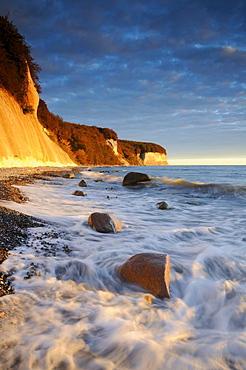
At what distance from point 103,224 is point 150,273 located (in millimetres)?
1806

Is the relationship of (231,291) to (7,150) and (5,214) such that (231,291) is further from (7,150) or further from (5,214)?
(7,150)

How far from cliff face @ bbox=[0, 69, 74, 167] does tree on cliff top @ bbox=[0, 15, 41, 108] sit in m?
0.63

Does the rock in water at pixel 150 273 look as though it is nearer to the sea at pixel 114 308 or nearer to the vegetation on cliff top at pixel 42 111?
the sea at pixel 114 308

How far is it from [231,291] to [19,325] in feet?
6.31

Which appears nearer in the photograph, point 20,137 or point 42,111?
point 20,137

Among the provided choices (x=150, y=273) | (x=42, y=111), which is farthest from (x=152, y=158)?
(x=150, y=273)

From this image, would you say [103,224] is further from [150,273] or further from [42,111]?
[42,111]

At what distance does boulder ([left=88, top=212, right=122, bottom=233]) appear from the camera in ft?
11.8

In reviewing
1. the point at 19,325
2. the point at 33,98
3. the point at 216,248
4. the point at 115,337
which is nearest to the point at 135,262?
the point at 115,337

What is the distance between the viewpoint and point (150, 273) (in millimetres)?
1971

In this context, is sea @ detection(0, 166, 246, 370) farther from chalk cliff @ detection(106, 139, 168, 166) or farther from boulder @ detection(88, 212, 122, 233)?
chalk cliff @ detection(106, 139, 168, 166)

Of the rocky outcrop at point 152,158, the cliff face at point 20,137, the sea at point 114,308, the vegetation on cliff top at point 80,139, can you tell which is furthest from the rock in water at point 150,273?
the rocky outcrop at point 152,158

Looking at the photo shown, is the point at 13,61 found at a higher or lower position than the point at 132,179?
higher

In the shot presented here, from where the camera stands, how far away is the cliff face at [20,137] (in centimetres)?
1448
